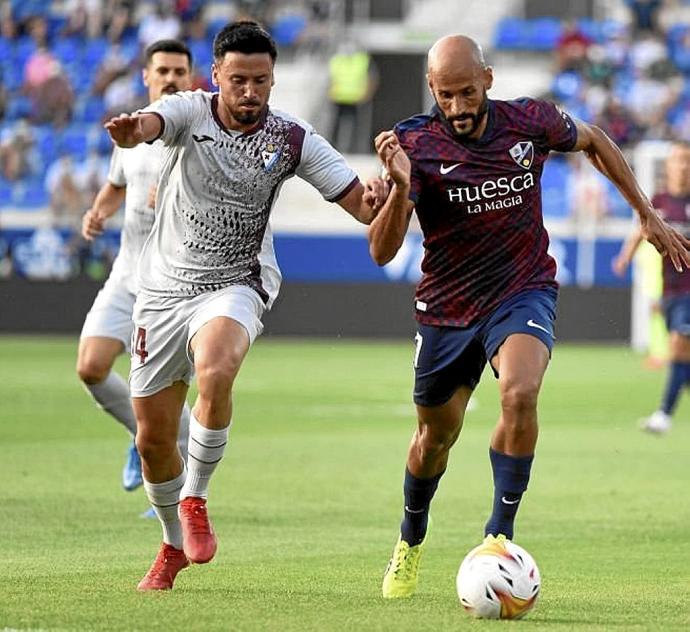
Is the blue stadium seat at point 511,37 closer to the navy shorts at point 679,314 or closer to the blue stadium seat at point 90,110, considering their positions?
the blue stadium seat at point 90,110

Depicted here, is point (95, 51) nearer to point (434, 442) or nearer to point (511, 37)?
point (511, 37)

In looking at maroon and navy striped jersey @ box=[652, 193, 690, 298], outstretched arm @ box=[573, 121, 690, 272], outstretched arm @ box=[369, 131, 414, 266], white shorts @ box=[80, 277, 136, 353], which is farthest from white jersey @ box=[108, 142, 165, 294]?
maroon and navy striped jersey @ box=[652, 193, 690, 298]

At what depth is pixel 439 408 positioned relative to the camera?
7.22 metres

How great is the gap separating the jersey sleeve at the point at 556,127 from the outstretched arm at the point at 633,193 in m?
0.04

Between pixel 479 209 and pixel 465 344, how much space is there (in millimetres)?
565

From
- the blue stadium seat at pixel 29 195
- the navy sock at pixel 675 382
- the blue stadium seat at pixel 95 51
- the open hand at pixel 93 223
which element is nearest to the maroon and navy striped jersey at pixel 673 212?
the navy sock at pixel 675 382

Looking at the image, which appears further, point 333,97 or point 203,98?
point 333,97

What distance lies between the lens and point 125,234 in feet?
33.7

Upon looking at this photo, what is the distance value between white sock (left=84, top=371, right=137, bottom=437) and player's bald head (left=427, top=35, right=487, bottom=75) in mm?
4015

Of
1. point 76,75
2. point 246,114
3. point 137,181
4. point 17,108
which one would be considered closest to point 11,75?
point 17,108

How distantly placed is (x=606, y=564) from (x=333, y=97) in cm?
2426

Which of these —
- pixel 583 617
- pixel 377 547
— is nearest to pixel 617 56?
pixel 377 547

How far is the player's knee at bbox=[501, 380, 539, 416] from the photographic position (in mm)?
6582

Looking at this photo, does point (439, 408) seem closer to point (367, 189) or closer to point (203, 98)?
point (367, 189)
